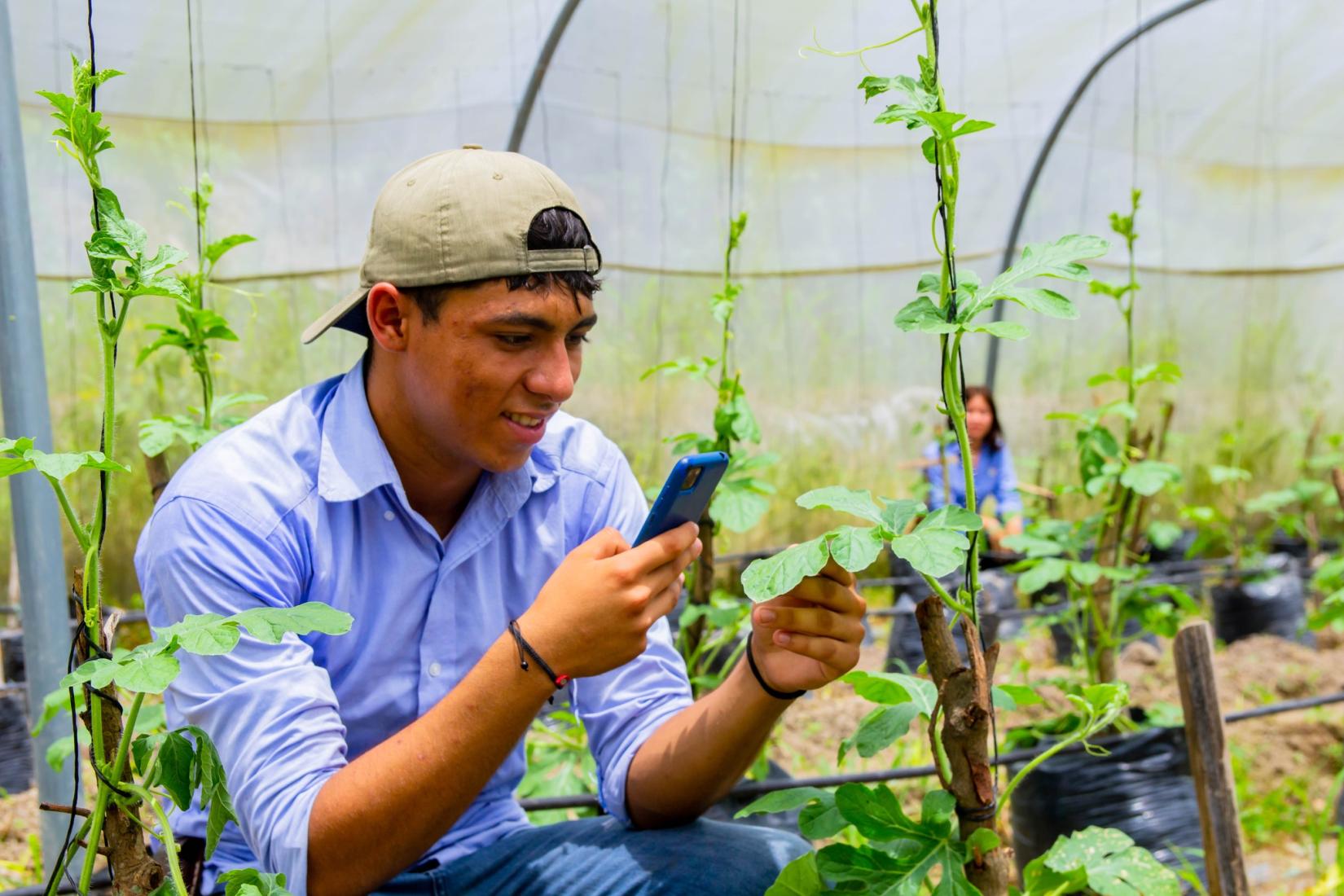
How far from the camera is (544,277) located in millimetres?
1453

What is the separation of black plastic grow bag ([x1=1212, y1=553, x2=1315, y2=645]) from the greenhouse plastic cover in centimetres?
166

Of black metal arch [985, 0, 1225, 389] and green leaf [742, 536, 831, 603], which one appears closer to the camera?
green leaf [742, 536, 831, 603]

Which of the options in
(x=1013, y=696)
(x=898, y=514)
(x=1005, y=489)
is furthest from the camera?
(x=1005, y=489)

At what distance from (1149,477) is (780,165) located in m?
3.19

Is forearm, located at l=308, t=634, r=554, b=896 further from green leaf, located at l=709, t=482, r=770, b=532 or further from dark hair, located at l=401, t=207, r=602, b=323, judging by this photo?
green leaf, located at l=709, t=482, r=770, b=532

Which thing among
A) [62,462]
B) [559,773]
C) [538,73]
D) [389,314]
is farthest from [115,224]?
[538,73]

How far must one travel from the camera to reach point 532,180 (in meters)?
1.49

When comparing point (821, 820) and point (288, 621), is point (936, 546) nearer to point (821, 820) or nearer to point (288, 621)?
point (821, 820)

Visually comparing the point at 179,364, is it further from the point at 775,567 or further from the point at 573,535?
the point at 775,567

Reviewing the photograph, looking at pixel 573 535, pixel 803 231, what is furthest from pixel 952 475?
pixel 573 535

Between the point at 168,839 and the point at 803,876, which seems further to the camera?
the point at 803,876

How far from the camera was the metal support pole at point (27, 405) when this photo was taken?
A: 6.40 feet

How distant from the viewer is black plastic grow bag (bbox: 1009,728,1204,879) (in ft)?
8.04

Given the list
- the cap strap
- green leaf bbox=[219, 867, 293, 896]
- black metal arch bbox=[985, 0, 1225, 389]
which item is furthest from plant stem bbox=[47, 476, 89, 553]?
black metal arch bbox=[985, 0, 1225, 389]
